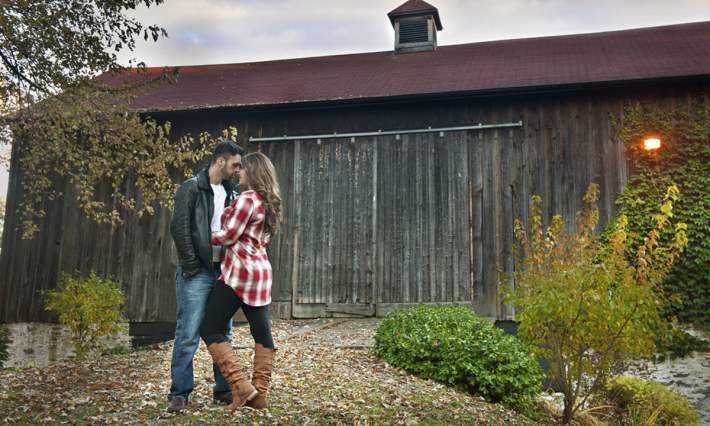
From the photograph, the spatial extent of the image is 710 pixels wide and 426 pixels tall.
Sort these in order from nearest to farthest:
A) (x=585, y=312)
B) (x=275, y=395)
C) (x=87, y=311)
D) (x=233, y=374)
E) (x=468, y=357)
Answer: (x=233, y=374) → (x=275, y=395) → (x=585, y=312) → (x=468, y=357) → (x=87, y=311)

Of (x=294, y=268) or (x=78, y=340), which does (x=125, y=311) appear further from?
(x=294, y=268)

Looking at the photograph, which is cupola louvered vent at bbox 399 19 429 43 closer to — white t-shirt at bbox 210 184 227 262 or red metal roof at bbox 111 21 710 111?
red metal roof at bbox 111 21 710 111

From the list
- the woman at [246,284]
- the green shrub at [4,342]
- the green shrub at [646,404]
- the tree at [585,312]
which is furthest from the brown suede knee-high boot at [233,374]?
the green shrub at [4,342]

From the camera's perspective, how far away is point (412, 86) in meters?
11.9

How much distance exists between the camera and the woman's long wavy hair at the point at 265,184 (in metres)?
4.61

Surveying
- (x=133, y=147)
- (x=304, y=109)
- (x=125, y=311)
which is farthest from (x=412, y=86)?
(x=125, y=311)

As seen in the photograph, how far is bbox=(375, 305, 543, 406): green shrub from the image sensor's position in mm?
6551

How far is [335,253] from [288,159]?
1992 mm

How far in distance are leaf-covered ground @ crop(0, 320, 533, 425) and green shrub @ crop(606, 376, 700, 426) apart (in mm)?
2423

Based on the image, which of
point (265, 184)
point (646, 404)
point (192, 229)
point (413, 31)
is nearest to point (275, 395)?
point (192, 229)

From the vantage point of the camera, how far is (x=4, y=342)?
1236 centimetres

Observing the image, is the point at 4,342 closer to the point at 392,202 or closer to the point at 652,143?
the point at 392,202

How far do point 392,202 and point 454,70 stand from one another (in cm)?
305

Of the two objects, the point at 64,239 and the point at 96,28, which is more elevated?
the point at 96,28
